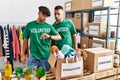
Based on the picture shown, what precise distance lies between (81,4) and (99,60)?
1.94m

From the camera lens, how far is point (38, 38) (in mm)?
2094

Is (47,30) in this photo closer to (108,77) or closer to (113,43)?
(108,77)

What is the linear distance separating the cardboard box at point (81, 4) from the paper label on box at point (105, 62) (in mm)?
1561

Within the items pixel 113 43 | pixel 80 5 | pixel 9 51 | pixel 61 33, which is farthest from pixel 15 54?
pixel 113 43

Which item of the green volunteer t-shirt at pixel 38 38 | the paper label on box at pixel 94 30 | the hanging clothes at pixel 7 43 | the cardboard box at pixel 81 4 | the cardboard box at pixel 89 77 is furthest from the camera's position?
the hanging clothes at pixel 7 43

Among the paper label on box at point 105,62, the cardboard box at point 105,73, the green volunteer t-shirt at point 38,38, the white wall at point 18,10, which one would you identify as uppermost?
the white wall at point 18,10

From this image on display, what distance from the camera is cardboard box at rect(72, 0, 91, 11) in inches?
124

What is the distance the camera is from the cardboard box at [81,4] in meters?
3.16

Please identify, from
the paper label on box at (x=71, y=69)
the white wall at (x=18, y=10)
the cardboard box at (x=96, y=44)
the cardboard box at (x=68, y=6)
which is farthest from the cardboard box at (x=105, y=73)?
the white wall at (x=18, y=10)

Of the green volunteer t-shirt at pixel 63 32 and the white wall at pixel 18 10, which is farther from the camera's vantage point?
the white wall at pixel 18 10

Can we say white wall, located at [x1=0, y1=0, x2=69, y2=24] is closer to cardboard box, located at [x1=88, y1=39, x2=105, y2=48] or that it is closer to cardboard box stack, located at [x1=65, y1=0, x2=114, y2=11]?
cardboard box stack, located at [x1=65, y1=0, x2=114, y2=11]

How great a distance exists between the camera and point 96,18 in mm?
3518

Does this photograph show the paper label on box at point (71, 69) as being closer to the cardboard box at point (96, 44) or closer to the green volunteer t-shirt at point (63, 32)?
the green volunteer t-shirt at point (63, 32)

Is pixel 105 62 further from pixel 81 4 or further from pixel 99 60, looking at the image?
pixel 81 4
